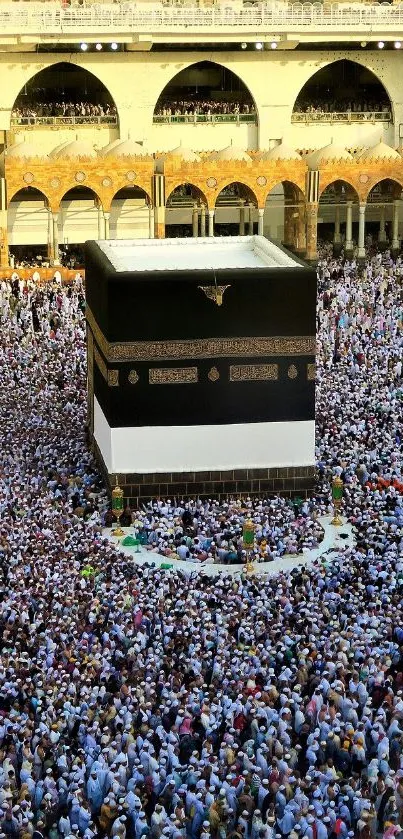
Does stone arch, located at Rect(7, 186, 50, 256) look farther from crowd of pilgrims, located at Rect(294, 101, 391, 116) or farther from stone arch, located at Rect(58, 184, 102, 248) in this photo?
crowd of pilgrims, located at Rect(294, 101, 391, 116)

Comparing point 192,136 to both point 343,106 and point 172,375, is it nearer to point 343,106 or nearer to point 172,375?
point 343,106

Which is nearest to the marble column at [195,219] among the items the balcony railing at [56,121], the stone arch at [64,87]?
the balcony railing at [56,121]

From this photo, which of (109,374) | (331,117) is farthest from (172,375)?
(331,117)

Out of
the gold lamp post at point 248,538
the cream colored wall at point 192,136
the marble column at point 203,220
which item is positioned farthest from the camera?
the cream colored wall at point 192,136

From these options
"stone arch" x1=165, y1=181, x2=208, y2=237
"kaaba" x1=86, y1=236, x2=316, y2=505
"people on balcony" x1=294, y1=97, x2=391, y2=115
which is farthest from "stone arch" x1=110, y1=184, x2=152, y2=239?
"kaaba" x1=86, y1=236, x2=316, y2=505

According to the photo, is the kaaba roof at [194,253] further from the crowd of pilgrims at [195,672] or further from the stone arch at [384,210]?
the stone arch at [384,210]

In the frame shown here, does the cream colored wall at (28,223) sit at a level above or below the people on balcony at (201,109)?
below

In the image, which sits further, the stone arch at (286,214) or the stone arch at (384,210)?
the stone arch at (384,210)

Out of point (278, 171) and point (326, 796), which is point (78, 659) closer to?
point (326, 796)
